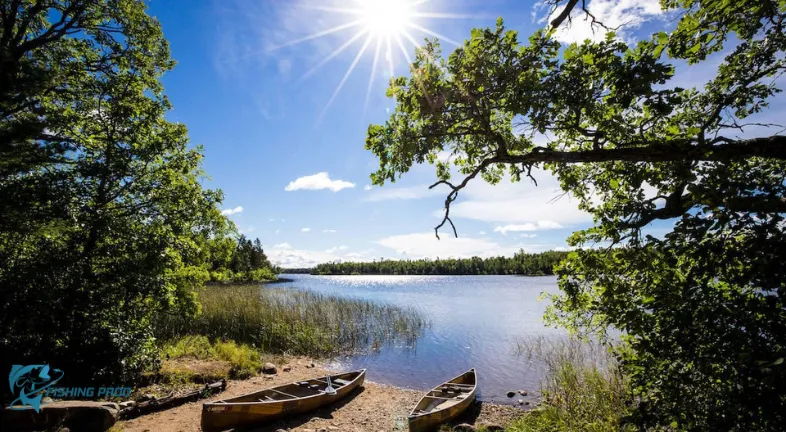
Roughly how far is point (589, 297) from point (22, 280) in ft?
35.6

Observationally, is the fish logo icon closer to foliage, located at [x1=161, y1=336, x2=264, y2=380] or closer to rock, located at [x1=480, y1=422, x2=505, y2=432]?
foliage, located at [x1=161, y1=336, x2=264, y2=380]

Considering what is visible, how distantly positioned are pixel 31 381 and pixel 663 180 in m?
12.0

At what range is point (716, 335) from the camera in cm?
245

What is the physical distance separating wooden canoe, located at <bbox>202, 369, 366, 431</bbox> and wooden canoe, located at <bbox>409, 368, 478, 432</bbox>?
8.63 feet

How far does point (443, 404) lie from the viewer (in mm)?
9438

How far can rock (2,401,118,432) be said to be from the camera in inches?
222

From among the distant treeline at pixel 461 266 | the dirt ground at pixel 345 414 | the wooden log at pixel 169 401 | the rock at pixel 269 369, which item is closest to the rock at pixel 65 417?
the dirt ground at pixel 345 414

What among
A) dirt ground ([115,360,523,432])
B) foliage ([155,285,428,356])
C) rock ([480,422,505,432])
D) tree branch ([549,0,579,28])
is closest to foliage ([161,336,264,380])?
dirt ground ([115,360,523,432])

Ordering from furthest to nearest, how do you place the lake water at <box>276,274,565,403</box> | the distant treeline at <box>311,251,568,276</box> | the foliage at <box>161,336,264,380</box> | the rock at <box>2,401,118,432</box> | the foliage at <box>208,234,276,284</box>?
the distant treeline at <box>311,251,568,276</box> → the foliage at <box>208,234,276,284</box> → the lake water at <box>276,274,565,403</box> → the foliage at <box>161,336,264,380</box> → the rock at <box>2,401,118,432</box>

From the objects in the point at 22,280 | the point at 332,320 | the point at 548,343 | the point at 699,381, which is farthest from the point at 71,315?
the point at 548,343

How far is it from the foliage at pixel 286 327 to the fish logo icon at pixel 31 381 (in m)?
6.53

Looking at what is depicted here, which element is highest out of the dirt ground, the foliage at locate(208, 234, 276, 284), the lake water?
the foliage at locate(208, 234, 276, 284)

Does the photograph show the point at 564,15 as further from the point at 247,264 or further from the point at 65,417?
the point at 247,264

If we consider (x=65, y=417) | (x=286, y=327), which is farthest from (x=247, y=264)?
(x=65, y=417)
